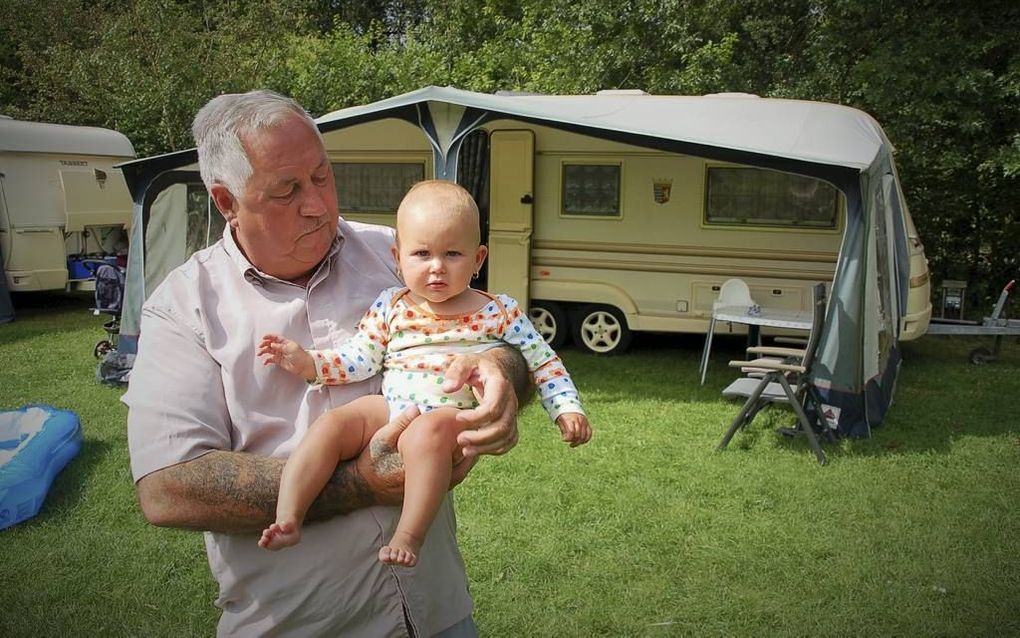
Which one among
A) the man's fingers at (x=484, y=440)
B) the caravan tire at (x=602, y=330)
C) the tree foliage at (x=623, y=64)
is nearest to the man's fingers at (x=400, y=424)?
the man's fingers at (x=484, y=440)

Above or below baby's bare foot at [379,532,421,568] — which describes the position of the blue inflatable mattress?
below

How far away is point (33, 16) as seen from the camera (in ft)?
55.8

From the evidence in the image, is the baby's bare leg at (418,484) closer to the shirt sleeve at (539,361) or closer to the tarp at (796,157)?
the shirt sleeve at (539,361)

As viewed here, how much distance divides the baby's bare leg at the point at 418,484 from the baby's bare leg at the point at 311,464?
4.9 inches

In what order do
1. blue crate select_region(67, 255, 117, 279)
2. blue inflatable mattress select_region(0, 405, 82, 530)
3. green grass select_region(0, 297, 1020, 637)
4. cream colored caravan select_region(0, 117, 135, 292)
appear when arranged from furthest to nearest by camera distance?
blue crate select_region(67, 255, 117, 279), cream colored caravan select_region(0, 117, 135, 292), blue inflatable mattress select_region(0, 405, 82, 530), green grass select_region(0, 297, 1020, 637)

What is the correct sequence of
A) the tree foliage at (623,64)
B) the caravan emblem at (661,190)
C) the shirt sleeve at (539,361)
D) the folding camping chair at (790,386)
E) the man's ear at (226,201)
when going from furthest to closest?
the tree foliage at (623,64)
the caravan emblem at (661,190)
the folding camping chair at (790,386)
the shirt sleeve at (539,361)
the man's ear at (226,201)

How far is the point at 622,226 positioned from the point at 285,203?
8459 mm

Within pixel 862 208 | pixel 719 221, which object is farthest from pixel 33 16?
pixel 862 208

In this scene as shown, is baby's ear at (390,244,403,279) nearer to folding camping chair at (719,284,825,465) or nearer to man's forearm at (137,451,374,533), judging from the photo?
man's forearm at (137,451,374,533)

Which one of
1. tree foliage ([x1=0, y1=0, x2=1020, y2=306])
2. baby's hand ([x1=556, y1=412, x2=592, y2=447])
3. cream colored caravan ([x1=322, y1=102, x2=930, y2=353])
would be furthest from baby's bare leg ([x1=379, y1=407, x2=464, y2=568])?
tree foliage ([x1=0, y1=0, x2=1020, y2=306])

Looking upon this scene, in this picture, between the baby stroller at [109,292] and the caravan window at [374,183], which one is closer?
the baby stroller at [109,292]

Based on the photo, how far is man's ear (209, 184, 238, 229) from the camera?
1.92 metres

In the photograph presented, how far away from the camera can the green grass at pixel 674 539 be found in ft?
13.9

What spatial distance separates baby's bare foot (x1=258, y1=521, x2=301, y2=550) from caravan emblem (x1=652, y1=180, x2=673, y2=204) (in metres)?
8.76
